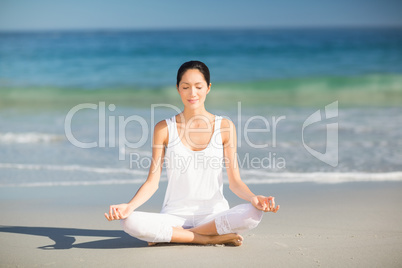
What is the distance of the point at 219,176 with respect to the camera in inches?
151

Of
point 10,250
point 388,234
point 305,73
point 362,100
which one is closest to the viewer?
point 10,250

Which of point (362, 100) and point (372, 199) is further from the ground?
point (362, 100)

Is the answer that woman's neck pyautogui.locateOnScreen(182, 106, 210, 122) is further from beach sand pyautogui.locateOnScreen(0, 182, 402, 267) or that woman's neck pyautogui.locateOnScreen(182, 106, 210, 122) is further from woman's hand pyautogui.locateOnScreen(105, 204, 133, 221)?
beach sand pyautogui.locateOnScreen(0, 182, 402, 267)

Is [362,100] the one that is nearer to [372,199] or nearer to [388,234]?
[372,199]

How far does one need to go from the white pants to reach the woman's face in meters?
0.88

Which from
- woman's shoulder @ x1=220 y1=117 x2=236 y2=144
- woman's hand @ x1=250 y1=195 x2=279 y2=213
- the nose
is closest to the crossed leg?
woman's hand @ x1=250 y1=195 x2=279 y2=213

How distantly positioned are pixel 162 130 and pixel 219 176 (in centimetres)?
58

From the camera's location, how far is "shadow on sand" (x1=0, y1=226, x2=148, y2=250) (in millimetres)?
3806

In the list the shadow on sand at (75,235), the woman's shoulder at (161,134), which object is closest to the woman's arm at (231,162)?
the woman's shoulder at (161,134)

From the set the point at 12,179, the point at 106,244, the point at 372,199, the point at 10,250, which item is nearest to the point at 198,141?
the point at 106,244

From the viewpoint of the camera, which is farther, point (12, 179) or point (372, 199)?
point (12, 179)

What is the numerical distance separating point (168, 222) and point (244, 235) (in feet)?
2.48

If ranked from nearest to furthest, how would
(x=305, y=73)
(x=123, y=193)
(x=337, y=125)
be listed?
(x=123, y=193) → (x=337, y=125) → (x=305, y=73)
